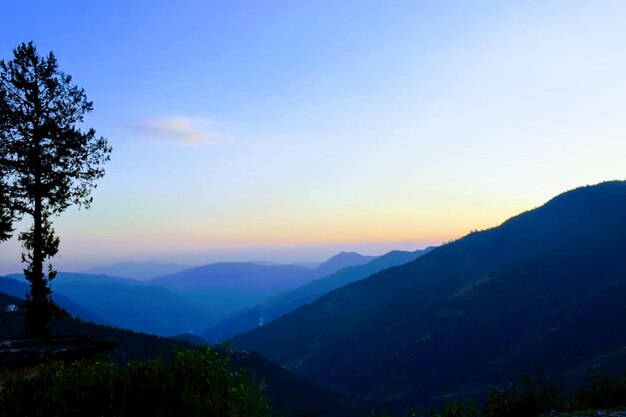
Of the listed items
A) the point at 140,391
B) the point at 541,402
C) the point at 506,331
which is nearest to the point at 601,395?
the point at 541,402

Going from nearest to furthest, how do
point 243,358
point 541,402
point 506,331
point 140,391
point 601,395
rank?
point 140,391 → point 541,402 → point 601,395 → point 243,358 → point 506,331

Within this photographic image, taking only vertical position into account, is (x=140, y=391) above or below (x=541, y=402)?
above

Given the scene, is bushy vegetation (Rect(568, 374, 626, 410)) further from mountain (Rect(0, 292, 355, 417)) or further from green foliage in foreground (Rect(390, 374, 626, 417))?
mountain (Rect(0, 292, 355, 417))

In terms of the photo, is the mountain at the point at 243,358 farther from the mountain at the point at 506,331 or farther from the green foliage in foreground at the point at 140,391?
the green foliage in foreground at the point at 140,391

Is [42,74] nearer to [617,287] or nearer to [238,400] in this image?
[238,400]

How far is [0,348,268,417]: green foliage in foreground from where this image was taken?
19.9 ft

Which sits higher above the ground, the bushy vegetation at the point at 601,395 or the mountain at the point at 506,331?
the bushy vegetation at the point at 601,395

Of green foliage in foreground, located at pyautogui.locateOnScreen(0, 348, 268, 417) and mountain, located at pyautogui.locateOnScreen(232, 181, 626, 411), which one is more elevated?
green foliage in foreground, located at pyautogui.locateOnScreen(0, 348, 268, 417)

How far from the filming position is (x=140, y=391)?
20.8 feet

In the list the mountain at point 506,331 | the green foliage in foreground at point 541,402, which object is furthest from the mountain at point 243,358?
the green foliage in foreground at point 541,402

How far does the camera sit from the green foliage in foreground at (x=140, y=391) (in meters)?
6.06

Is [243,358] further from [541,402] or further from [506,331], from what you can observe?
[541,402]

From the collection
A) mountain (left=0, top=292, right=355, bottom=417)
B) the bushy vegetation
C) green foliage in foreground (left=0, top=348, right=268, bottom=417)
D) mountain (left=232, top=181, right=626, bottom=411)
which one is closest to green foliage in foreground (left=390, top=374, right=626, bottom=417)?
the bushy vegetation

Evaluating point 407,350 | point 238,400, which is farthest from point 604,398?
point 407,350
